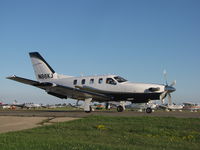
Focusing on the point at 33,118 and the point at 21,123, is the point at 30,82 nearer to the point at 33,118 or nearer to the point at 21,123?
the point at 33,118

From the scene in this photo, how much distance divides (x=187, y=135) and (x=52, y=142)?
5.29 meters

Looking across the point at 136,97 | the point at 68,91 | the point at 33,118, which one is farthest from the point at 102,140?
the point at 68,91

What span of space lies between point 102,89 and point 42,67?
8.50m

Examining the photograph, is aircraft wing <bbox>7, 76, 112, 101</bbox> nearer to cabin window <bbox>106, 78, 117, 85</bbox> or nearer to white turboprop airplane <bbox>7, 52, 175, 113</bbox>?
white turboprop airplane <bbox>7, 52, 175, 113</bbox>

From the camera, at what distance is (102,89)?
2478cm

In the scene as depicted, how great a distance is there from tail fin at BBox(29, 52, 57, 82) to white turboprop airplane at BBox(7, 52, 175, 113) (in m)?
1.58

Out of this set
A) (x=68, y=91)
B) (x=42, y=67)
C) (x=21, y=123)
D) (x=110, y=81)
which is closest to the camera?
(x=21, y=123)

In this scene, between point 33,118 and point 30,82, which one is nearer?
point 33,118

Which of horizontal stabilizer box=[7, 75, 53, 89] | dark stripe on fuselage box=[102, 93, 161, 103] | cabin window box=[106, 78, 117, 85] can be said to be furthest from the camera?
cabin window box=[106, 78, 117, 85]

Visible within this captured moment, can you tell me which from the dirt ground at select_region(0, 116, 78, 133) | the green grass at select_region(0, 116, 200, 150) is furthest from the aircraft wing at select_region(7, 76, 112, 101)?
the green grass at select_region(0, 116, 200, 150)

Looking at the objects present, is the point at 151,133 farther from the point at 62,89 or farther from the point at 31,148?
the point at 62,89

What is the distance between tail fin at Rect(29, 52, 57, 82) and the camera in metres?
28.9

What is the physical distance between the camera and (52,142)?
746 centimetres

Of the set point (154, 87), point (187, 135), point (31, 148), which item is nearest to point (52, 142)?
point (31, 148)
